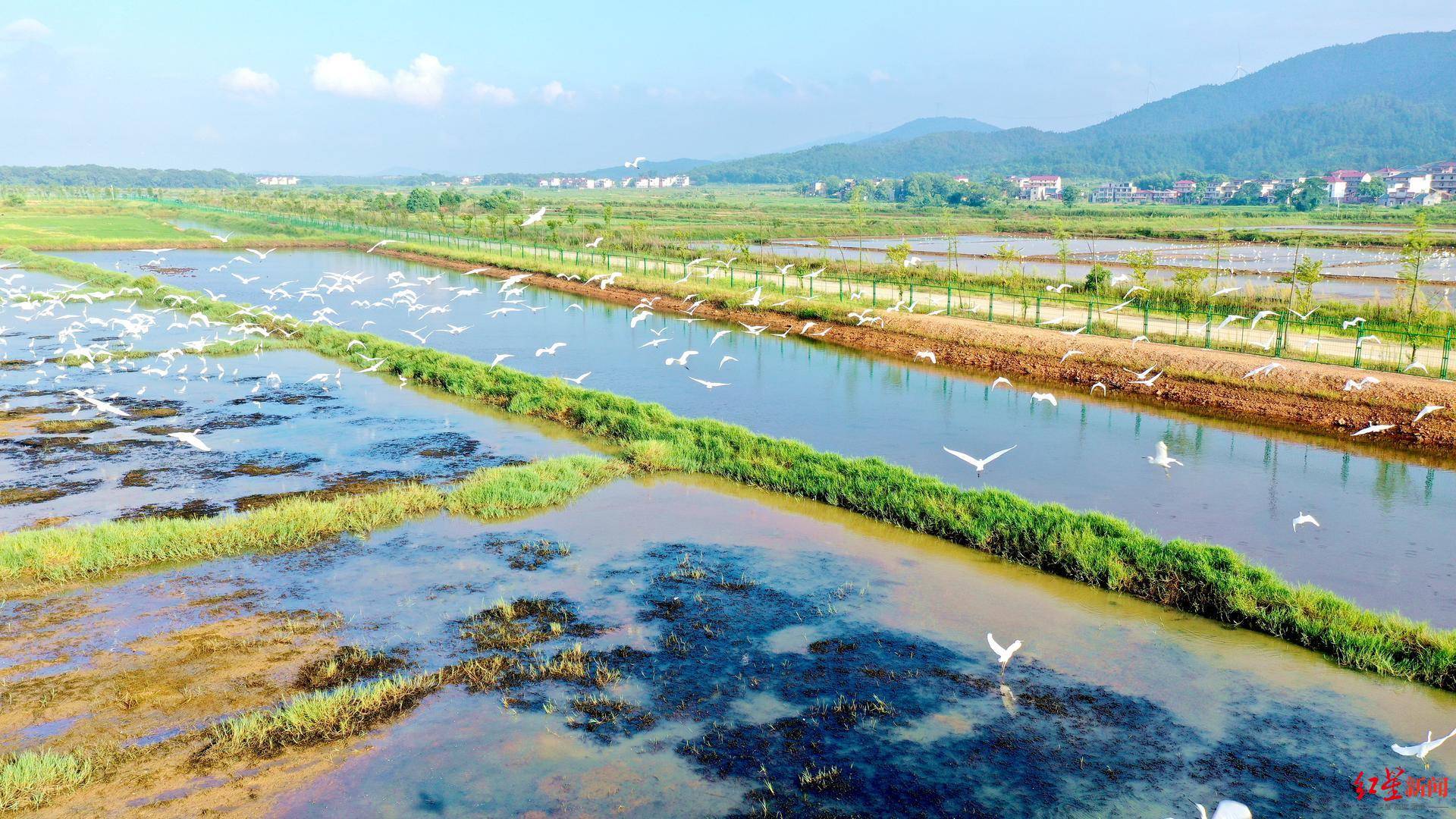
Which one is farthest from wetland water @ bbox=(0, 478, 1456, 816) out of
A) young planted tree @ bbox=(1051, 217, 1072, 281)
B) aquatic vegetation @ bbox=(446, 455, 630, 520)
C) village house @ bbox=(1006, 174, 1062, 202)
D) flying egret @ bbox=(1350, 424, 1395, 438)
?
village house @ bbox=(1006, 174, 1062, 202)

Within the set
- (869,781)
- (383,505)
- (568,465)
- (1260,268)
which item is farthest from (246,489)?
(1260,268)

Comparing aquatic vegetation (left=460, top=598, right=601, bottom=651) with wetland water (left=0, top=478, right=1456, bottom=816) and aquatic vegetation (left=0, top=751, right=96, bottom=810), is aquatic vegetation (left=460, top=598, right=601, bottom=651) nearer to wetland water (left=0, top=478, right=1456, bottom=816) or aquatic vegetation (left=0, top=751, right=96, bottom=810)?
wetland water (left=0, top=478, right=1456, bottom=816)

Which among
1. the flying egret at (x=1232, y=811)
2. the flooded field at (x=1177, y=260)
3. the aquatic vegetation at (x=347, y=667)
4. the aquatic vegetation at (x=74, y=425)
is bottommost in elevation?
the aquatic vegetation at (x=347, y=667)

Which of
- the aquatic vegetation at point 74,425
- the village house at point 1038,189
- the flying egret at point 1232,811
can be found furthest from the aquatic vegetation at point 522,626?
the village house at point 1038,189

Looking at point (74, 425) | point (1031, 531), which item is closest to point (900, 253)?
point (1031, 531)

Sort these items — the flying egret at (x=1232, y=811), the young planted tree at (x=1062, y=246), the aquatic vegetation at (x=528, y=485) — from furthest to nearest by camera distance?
the young planted tree at (x=1062, y=246) < the aquatic vegetation at (x=528, y=485) < the flying egret at (x=1232, y=811)

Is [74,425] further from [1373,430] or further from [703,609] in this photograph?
[1373,430]

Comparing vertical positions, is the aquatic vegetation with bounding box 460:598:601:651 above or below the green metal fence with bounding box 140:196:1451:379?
below

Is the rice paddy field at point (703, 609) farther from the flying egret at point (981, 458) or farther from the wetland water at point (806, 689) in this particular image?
the flying egret at point (981, 458)
